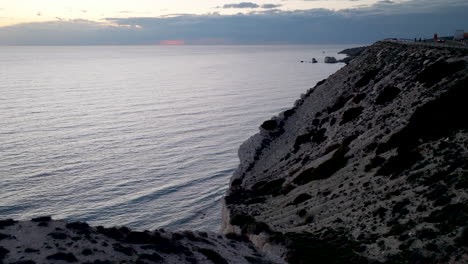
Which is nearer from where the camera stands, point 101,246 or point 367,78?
point 101,246

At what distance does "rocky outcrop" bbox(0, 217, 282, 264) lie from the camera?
855 inches

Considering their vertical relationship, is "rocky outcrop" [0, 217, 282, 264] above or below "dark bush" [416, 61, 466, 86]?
below

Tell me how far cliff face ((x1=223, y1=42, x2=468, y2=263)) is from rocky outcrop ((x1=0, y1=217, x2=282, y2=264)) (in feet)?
13.5

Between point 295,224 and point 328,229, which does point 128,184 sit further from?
point 328,229

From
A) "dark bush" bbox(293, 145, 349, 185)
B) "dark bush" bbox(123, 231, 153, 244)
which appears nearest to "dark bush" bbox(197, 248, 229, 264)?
"dark bush" bbox(123, 231, 153, 244)

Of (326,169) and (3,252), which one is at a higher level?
(3,252)

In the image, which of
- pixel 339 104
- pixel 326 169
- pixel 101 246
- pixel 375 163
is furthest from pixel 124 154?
pixel 375 163

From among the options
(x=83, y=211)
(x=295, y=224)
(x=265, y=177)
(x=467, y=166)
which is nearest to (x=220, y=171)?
(x=265, y=177)

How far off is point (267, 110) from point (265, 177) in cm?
4812

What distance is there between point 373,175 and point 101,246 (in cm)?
2054

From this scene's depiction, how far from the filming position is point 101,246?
78.1 feet

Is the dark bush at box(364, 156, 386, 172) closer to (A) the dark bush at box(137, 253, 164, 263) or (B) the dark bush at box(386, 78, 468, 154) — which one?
(B) the dark bush at box(386, 78, 468, 154)

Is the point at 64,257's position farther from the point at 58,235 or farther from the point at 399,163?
the point at 399,163

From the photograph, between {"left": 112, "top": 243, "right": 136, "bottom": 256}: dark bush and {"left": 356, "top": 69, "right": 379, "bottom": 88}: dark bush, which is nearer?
{"left": 112, "top": 243, "right": 136, "bottom": 256}: dark bush
